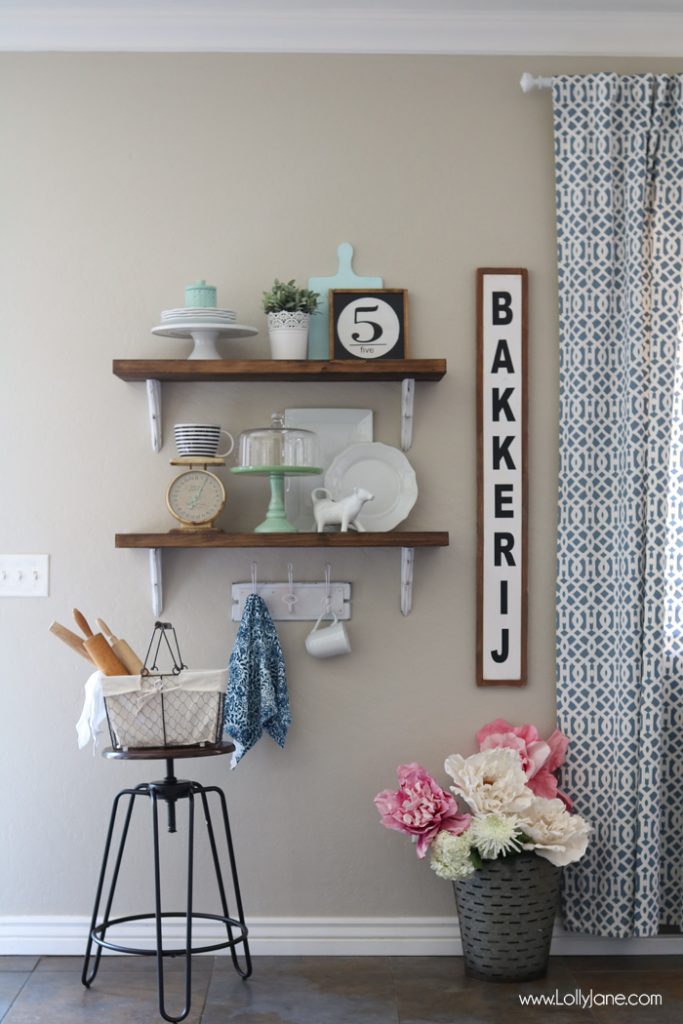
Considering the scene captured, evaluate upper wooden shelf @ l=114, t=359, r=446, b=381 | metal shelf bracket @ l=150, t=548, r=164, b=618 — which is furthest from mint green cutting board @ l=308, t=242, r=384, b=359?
metal shelf bracket @ l=150, t=548, r=164, b=618

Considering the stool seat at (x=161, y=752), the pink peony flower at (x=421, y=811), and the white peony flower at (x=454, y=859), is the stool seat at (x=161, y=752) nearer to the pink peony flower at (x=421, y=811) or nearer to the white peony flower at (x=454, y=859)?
the pink peony flower at (x=421, y=811)

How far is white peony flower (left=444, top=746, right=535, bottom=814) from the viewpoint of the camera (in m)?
2.64

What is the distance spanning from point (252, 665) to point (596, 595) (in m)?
0.91

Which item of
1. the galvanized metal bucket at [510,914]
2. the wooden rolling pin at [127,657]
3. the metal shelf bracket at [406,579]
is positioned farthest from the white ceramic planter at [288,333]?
Answer: the galvanized metal bucket at [510,914]

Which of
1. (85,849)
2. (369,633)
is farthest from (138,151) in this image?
(85,849)

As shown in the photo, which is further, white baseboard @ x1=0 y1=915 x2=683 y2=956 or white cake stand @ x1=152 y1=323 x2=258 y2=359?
white baseboard @ x1=0 y1=915 x2=683 y2=956

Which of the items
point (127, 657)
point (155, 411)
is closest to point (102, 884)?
point (127, 657)

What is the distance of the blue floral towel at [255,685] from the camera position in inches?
109

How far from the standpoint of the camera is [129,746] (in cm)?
248

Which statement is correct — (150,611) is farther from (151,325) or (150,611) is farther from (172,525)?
(151,325)

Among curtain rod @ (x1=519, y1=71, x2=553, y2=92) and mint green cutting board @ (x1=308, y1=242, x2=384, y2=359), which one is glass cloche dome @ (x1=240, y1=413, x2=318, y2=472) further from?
curtain rod @ (x1=519, y1=71, x2=553, y2=92)

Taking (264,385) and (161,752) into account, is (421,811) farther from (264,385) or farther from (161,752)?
(264,385)

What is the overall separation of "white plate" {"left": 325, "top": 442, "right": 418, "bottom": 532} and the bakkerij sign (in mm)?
209

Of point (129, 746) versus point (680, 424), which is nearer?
point (129, 746)
